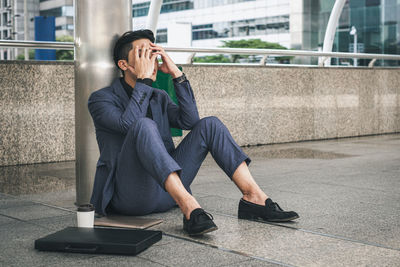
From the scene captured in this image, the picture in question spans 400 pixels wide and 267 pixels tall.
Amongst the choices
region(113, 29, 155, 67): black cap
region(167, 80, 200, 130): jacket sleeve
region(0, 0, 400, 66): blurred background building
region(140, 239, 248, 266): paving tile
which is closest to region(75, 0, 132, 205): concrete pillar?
region(113, 29, 155, 67): black cap

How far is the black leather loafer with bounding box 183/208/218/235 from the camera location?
143 inches

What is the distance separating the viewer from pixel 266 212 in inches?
161

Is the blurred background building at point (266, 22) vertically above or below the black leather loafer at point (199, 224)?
above

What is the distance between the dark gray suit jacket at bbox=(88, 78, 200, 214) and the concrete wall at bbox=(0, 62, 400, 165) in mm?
3245

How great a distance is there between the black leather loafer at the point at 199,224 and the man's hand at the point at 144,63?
1020 millimetres

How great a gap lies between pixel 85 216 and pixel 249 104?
624 cm

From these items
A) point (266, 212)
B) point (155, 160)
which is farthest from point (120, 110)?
point (266, 212)

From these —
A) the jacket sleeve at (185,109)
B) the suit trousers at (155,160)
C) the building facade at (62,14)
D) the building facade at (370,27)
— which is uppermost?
the building facade at (62,14)

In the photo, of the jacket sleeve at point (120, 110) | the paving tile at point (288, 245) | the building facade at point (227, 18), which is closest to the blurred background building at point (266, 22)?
the building facade at point (227, 18)

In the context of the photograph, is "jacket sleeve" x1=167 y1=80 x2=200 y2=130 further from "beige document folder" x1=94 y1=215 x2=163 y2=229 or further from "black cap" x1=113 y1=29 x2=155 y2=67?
"beige document folder" x1=94 y1=215 x2=163 y2=229

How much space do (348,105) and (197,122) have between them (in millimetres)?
7397

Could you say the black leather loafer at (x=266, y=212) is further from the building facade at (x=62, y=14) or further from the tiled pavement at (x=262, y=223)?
the building facade at (x=62, y=14)

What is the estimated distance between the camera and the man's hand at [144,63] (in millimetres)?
4145

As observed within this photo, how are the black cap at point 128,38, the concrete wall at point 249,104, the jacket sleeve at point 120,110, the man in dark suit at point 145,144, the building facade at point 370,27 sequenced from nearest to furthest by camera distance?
the man in dark suit at point 145,144 < the jacket sleeve at point 120,110 < the black cap at point 128,38 < the concrete wall at point 249,104 < the building facade at point 370,27
